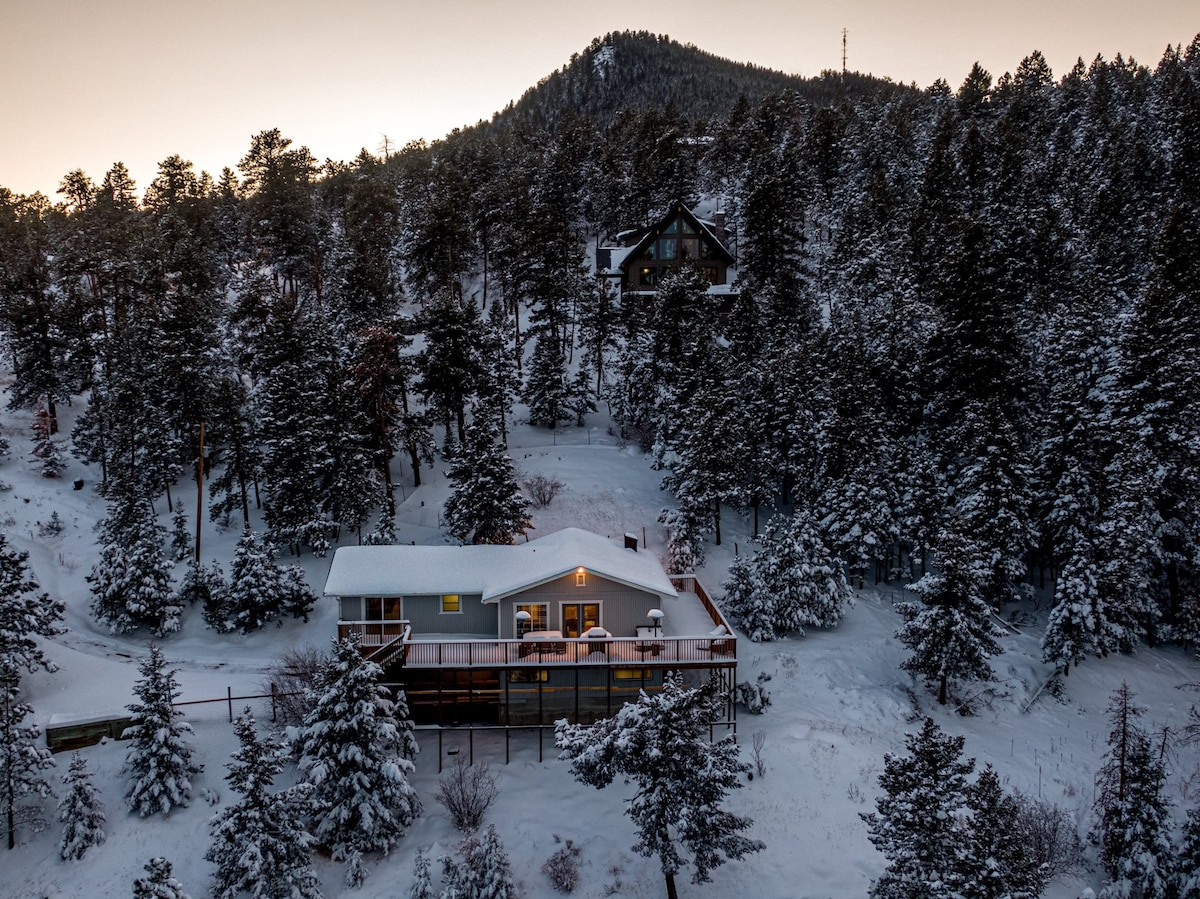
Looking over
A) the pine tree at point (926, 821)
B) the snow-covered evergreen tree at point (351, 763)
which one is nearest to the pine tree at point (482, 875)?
the snow-covered evergreen tree at point (351, 763)

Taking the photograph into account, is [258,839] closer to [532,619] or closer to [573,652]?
[573,652]

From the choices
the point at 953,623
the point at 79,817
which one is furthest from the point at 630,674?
the point at 79,817

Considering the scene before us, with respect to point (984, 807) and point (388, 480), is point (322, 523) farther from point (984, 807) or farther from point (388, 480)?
point (984, 807)

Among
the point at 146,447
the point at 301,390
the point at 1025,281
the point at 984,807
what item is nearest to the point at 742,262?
the point at 1025,281

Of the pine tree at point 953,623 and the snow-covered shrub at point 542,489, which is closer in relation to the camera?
the pine tree at point 953,623

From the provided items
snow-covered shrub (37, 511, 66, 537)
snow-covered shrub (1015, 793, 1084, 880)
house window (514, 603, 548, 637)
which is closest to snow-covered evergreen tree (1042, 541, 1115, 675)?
snow-covered shrub (1015, 793, 1084, 880)

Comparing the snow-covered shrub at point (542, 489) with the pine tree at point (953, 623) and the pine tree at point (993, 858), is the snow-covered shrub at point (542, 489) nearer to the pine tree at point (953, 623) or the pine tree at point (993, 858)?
the pine tree at point (953, 623)
